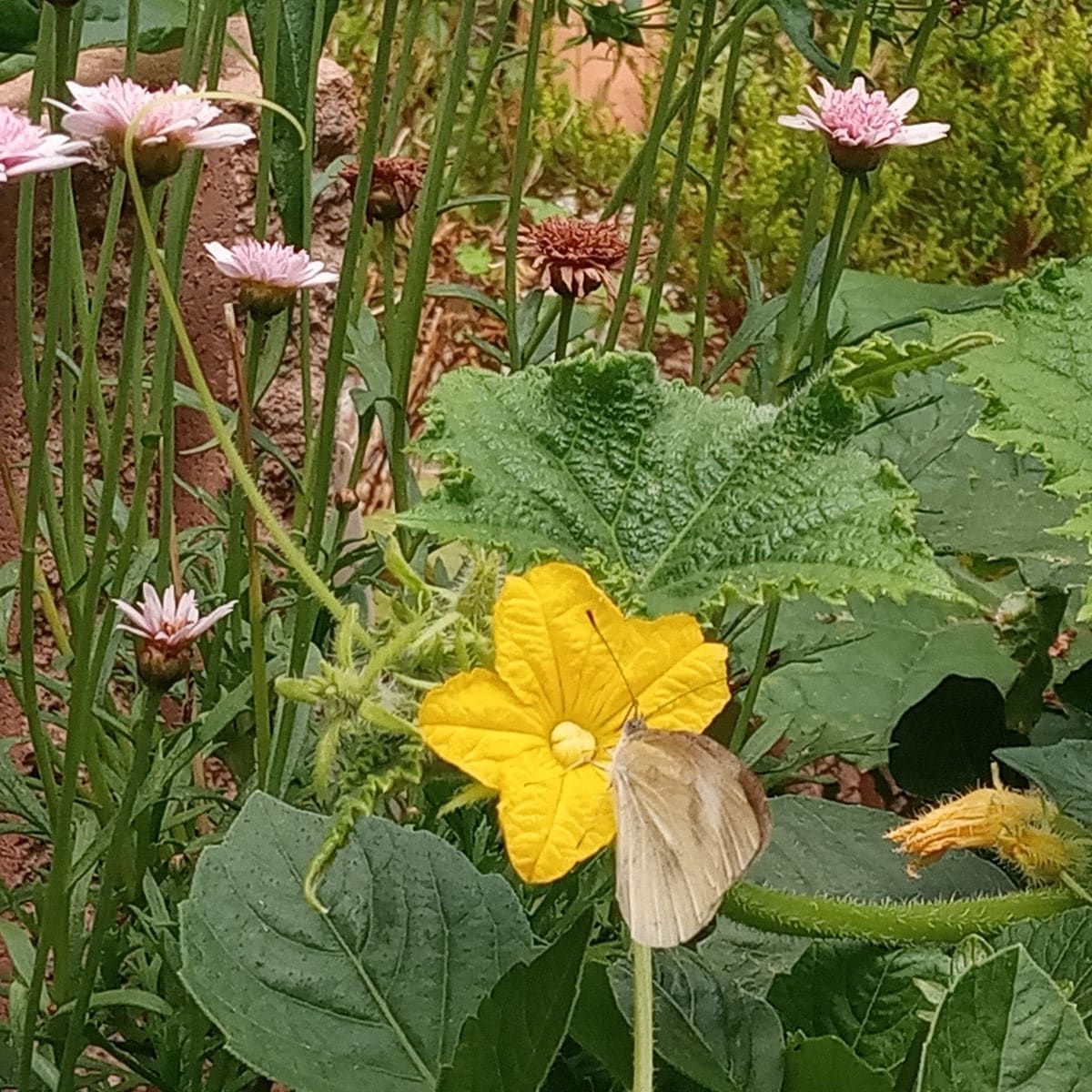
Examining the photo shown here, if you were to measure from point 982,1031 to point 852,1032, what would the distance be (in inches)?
5.2

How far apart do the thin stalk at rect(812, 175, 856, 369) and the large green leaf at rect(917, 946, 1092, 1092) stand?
30 centimetres

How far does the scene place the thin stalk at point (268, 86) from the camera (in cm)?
48

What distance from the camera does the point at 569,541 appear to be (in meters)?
0.35

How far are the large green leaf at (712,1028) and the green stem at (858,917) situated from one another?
0.04 metres

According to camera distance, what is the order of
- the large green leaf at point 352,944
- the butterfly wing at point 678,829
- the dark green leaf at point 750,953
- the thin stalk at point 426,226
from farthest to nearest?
the thin stalk at point 426,226
the dark green leaf at point 750,953
the large green leaf at point 352,944
the butterfly wing at point 678,829

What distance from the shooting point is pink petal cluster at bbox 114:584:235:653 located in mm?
453

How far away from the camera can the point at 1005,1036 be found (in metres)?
0.30

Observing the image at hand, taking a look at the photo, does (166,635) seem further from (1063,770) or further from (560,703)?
(1063,770)

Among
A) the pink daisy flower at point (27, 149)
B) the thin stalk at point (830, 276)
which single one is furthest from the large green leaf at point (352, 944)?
the thin stalk at point (830, 276)

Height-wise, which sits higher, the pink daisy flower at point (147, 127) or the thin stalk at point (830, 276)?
the pink daisy flower at point (147, 127)

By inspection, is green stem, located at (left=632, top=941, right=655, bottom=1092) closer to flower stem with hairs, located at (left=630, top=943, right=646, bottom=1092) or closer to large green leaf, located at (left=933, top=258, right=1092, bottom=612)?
flower stem with hairs, located at (left=630, top=943, right=646, bottom=1092)

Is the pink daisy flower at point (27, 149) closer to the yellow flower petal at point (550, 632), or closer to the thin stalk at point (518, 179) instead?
the yellow flower petal at point (550, 632)

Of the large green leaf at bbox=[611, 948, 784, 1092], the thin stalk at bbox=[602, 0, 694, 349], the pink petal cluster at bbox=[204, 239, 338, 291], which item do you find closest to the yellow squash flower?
the large green leaf at bbox=[611, 948, 784, 1092]

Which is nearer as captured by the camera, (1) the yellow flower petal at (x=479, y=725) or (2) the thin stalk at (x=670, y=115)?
(1) the yellow flower petal at (x=479, y=725)
